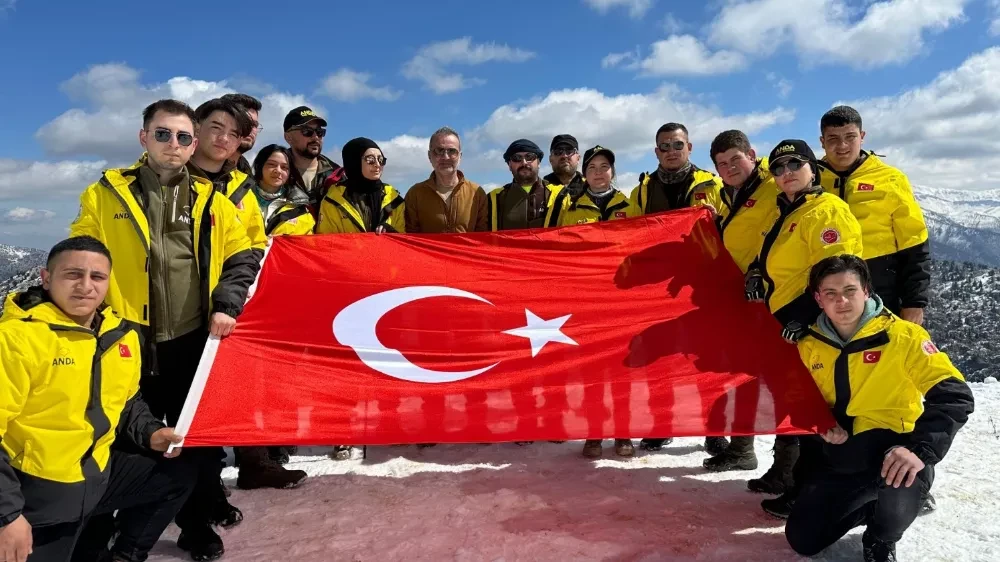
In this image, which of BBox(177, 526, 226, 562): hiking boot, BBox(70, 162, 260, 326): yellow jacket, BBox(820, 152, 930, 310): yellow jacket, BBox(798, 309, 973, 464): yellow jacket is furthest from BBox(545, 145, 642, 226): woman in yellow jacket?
BBox(177, 526, 226, 562): hiking boot

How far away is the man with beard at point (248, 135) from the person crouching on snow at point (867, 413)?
531 centimetres

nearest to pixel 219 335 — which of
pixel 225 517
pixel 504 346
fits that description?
pixel 225 517

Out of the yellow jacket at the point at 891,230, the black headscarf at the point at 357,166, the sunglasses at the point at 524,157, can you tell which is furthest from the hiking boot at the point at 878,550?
the black headscarf at the point at 357,166

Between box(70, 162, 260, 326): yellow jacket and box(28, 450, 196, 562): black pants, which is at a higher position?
box(70, 162, 260, 326): yellow jacket

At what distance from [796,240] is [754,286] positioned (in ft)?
1.73

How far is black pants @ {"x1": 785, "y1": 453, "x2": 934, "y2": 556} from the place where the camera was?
377cm

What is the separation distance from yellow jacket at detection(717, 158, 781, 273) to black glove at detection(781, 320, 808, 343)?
909mm

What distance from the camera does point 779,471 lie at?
5184mm

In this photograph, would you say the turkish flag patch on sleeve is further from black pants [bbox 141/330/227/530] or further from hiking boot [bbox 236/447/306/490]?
hiking boot [bbox 236/447/306/490]

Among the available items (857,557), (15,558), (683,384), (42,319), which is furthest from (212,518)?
(857,557)

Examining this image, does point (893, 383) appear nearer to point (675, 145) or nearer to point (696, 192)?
point (696, 192)

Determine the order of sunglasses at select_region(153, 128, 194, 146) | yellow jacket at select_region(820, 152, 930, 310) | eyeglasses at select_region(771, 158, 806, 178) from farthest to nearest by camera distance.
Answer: yellow jacket at select_region(820, 152, 930, 310)
eyeglasses at select_region(771, 158, 806, 178)
sunglasses at select_region(153, 128, 194, 146)

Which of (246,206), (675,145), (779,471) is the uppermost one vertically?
(675,145)

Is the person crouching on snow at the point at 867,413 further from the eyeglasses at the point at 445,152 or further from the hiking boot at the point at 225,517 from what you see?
the hiking boot at the point at 225,517
